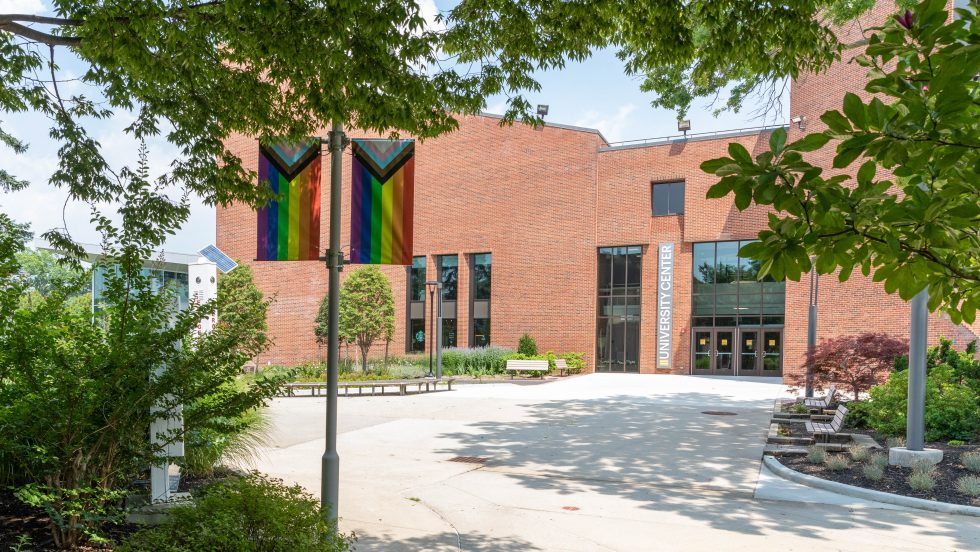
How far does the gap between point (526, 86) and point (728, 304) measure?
1134 inches

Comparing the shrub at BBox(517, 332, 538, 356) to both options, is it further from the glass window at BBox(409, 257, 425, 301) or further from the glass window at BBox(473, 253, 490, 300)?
the glass window at BBox(409, 257, 425, 301)

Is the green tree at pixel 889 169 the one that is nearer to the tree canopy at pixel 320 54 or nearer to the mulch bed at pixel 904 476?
the tree canopy at pixel 320 54

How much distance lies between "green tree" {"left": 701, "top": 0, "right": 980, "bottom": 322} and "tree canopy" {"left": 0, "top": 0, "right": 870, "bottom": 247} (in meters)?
4.93

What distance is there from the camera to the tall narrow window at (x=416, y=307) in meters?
40.4

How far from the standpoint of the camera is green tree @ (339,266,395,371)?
116 ft

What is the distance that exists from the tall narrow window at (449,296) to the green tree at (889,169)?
37442 mm

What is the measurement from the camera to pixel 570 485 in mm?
10398

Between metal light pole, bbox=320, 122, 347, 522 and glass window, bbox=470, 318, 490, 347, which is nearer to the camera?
metal light pole, bbox=320, 122, 347, 522

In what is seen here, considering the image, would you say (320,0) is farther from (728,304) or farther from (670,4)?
(728,304)

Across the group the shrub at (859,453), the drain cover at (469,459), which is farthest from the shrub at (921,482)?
the drain cover at (469,459)

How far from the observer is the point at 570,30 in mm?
7703

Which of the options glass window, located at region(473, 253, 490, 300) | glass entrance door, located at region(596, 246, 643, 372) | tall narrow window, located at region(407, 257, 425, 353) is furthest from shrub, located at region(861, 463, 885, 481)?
tall narrow window, located at region(407, 257, 425, 353)

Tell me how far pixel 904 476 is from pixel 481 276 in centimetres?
2966

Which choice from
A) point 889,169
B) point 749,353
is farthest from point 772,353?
point 889,169
